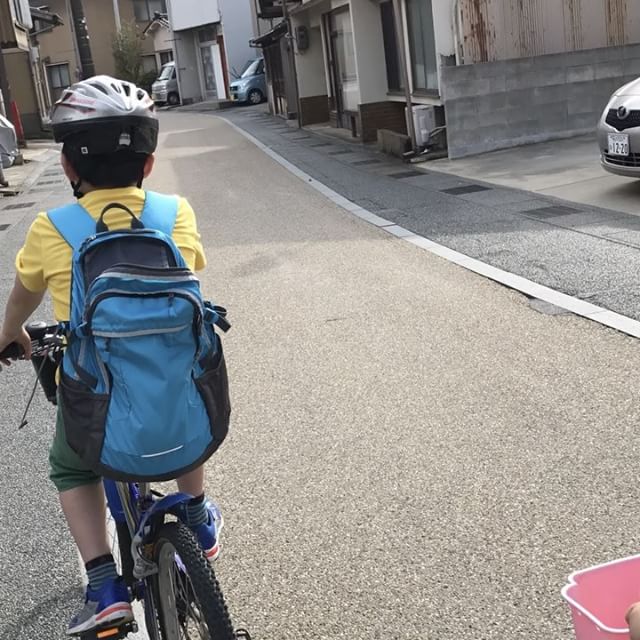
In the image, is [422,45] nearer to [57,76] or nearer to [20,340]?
[20,340]

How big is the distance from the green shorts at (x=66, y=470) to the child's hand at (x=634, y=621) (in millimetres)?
1521

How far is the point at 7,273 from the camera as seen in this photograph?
395 inches

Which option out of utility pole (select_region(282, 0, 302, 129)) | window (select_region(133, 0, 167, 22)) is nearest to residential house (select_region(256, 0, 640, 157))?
utility pole (select_region(282, 0, 302, 129))

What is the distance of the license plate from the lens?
9.88 meters

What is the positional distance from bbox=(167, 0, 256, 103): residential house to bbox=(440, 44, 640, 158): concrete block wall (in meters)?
29.9

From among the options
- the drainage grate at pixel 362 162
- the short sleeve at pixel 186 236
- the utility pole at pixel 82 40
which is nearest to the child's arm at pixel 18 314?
the short sleeve at pixel 186 236

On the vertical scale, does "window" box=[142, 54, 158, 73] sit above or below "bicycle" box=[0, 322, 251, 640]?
above

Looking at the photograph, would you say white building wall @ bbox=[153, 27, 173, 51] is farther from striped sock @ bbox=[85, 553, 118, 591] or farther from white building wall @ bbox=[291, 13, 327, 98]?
striped sock @ bbox=[85, 553, 118, 591]

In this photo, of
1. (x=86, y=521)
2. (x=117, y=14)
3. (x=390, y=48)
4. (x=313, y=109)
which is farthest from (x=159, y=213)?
(x=117, y=14)

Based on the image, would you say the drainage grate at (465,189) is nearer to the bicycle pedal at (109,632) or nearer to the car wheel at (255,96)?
the bicycle pedal at (109,632)

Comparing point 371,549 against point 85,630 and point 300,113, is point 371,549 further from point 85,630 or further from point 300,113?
point 300,113

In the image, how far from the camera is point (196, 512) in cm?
273

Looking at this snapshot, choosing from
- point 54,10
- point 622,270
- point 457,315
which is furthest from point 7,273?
point 54,10

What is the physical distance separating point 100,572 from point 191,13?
157 ft
